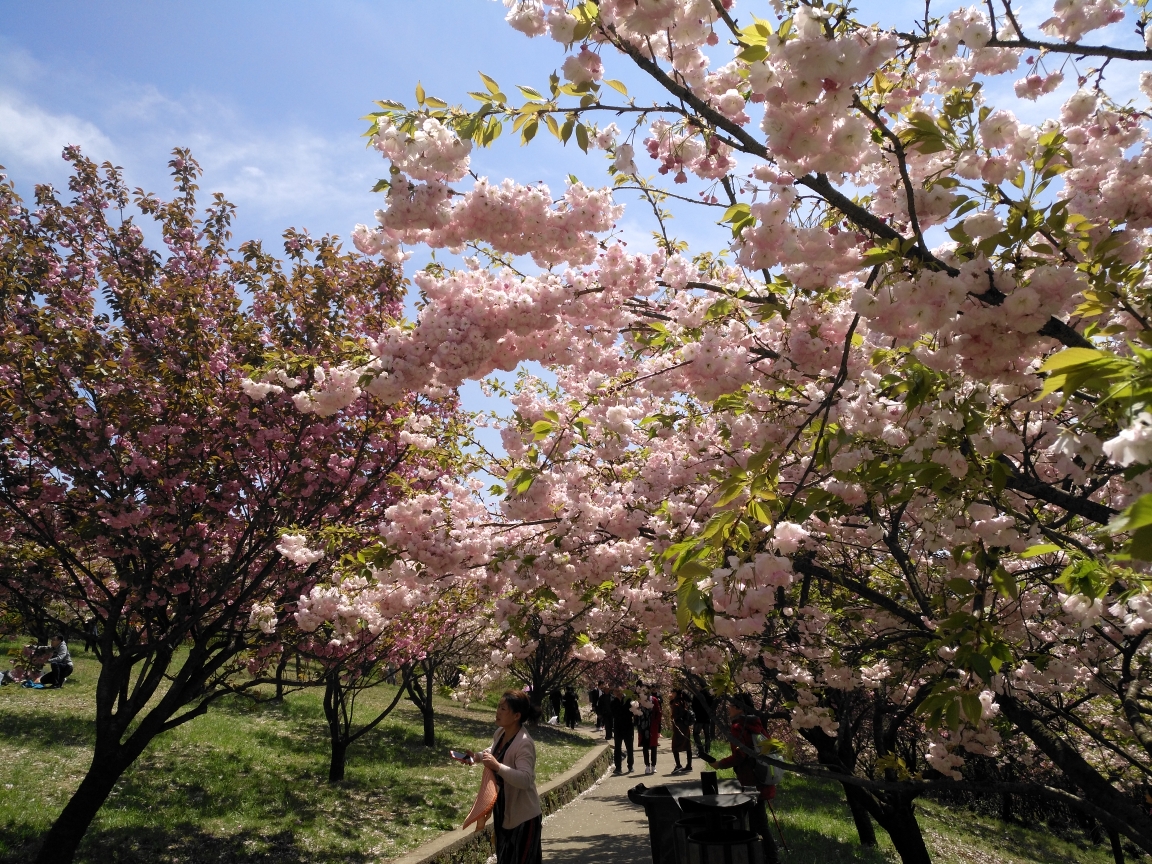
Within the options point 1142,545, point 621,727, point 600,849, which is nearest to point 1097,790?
point 1142,545

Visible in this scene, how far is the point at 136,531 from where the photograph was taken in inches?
253

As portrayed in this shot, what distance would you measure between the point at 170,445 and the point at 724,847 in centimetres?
565

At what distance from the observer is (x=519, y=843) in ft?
17.1

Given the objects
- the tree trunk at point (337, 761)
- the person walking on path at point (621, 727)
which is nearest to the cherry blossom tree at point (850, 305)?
the tree trunk at point (337, 761)

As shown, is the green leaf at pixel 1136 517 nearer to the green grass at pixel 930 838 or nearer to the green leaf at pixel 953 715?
the green leaf at pixel 953 715

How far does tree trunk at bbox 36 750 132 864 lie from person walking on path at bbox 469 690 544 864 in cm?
328

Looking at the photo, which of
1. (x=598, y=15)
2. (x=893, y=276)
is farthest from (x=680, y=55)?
(x=893, y=276)

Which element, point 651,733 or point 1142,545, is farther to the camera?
point 651,733

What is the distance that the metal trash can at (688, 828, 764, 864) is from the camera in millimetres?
4418

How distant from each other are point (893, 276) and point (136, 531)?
656cm

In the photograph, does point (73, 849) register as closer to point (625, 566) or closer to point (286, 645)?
point (286, 645)

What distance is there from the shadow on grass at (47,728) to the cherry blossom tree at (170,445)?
13.0 ft

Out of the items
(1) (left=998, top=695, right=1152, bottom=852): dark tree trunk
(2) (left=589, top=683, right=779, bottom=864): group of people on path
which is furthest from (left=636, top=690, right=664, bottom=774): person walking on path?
(1) (left=998, top=695, right=1152, bottom=852): dark tree trunk

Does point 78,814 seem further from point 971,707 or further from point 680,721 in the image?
point 680,721
